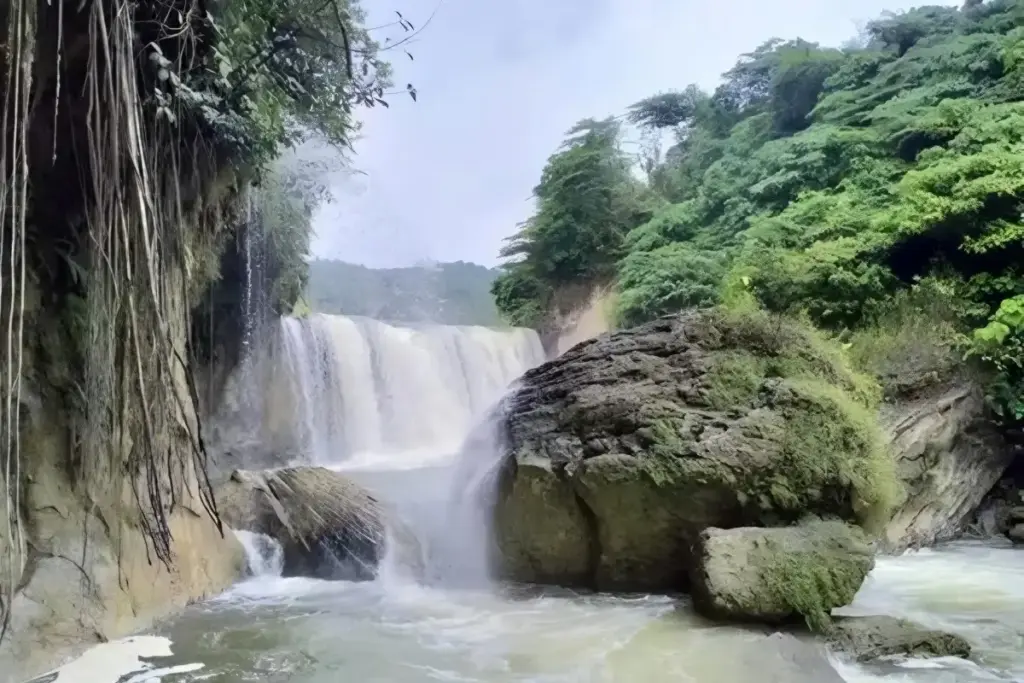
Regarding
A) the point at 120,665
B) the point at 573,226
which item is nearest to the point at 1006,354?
the point at 120,665

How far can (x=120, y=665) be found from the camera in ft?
13.6

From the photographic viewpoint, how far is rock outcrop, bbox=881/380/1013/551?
755cm

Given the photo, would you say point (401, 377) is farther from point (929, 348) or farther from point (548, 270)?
point (929, 348)

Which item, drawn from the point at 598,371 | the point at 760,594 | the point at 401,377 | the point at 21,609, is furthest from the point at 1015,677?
the point at 401,377

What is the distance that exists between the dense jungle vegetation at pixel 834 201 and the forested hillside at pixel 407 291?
6370 mm

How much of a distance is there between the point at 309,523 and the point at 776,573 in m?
4.03

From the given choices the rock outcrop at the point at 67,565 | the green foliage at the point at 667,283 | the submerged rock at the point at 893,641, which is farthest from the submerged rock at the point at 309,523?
the green foliage at the point at 667,283

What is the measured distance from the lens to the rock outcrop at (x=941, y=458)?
755 cm

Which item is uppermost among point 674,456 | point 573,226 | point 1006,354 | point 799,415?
point 573,226

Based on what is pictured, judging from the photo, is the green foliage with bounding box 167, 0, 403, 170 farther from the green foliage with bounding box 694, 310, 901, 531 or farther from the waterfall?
the waterfall

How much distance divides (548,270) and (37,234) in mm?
13707

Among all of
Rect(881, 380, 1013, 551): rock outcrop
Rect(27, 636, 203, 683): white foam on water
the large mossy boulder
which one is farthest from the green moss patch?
Rect(27, 636, 203, 683): white foam on water

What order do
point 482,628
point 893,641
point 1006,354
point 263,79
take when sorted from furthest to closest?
point 1006,354 < point 263,79 < point 482,628 < point 893,641

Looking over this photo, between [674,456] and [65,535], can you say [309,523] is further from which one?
[674,456]
